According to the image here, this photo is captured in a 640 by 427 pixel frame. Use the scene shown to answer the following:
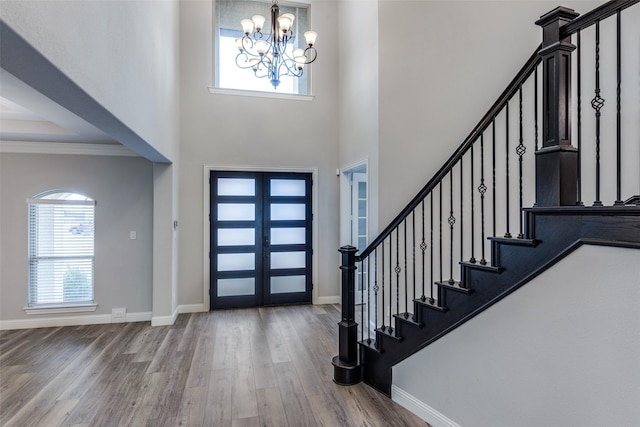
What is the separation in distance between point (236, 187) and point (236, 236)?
0.82 meters

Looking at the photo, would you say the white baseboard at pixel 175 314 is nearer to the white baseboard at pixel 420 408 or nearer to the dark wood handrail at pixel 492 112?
the white baseboard at pixel 420 408

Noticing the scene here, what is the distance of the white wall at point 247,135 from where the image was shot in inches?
214

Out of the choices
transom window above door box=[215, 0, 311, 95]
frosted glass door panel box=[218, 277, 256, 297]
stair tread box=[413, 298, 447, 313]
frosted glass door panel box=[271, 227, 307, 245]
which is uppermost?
transom window above door box=[215, 0, 311, 95]

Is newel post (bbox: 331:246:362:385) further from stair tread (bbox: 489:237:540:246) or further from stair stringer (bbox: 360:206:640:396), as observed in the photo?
stair tread (bbox: 489:237:540:246)

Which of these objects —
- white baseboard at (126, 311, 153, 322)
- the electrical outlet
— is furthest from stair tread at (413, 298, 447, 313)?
the electrical outlet

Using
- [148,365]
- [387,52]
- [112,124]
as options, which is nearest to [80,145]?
[112,124]

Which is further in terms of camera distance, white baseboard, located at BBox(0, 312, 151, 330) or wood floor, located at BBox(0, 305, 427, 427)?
white baseboard, located at BBox(0, 312, 151, 330)

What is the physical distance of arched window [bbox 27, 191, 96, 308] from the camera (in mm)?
4711

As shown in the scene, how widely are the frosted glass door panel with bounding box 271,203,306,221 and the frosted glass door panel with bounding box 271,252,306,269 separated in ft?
1.97

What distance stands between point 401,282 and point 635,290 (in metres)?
2.75

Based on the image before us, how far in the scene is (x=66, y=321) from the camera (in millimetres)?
4793

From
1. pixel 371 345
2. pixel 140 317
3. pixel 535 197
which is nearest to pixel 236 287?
pixel 140 317

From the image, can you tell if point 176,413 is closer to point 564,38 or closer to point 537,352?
point 537,352

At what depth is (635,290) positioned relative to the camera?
1.44m
